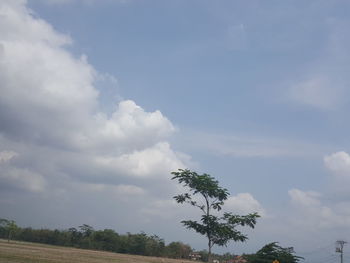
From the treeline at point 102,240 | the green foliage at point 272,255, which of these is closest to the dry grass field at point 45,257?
the green foliage at point 272,255

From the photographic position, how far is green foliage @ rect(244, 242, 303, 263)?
4503cm

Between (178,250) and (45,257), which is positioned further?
(178,250)

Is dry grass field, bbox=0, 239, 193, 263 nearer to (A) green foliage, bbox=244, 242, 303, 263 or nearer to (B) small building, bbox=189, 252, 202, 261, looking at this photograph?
(A) green foliage, bbox=244, 242, 303, 263

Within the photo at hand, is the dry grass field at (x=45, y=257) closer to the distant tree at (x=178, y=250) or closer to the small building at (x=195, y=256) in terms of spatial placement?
the distant tree at (x=178, y=250)

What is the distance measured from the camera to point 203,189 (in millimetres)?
30656

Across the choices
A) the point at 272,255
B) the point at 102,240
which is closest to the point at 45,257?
the point at 272,255

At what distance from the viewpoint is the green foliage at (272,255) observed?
45034 millimetres

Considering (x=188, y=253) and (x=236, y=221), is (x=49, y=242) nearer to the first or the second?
(x=188, y=253)

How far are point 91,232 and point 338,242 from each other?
6452cm

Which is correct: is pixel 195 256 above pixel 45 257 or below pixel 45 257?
above

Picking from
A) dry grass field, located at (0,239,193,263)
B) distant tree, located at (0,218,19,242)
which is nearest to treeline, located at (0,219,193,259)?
distant tree, located at (0,218,19,242)

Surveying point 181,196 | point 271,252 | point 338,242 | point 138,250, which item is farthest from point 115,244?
point 181,196

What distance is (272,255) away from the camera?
149ft

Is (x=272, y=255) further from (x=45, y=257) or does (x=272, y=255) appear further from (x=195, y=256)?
(x=195, y=256)
